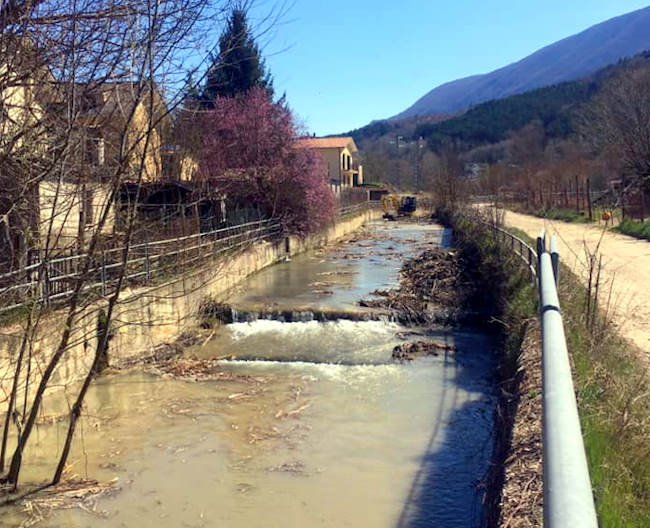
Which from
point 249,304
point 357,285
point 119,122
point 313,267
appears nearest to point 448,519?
point 119,122

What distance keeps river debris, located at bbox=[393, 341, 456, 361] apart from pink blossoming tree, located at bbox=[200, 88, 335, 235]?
1582 cm

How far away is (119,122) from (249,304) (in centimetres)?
1105

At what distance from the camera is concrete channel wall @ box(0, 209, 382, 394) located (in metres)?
8.59

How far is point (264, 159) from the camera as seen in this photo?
29.3 metres

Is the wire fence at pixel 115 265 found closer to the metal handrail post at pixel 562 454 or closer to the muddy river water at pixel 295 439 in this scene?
the muddy river water at pixel 295 439

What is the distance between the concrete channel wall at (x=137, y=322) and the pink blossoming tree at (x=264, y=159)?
498cm

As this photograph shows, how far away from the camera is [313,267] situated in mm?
25359

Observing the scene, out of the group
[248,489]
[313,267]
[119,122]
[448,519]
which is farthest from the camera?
[313,267]

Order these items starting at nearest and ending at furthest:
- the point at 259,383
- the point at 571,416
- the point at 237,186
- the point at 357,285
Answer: the point at 571,416 < the point at 259,383 < the point at 357,285 < the point at 237,186

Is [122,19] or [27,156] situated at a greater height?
[122,19]

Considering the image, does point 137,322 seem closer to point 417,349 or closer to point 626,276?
point 417,349

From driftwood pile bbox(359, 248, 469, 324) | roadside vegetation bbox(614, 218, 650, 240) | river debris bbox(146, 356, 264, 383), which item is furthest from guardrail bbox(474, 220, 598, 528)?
roadside vegetation bbox(614, 218, 650, 240)

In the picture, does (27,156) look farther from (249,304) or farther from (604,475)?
(249,304)

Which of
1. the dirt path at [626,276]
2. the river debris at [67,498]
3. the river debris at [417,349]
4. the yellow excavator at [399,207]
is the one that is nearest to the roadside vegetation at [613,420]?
the dirt path at [626,276]
